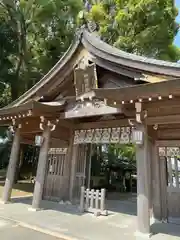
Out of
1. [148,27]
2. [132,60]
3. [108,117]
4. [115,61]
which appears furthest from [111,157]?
[132,60]

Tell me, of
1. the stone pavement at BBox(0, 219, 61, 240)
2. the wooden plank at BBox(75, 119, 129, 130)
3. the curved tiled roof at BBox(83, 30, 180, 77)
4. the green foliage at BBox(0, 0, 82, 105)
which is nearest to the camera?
the stone pavement at BBox(0, 219, 61, 240)

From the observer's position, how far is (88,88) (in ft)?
24.3

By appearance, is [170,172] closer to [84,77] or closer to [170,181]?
[170,181]

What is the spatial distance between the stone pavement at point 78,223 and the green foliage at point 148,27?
32.1ft

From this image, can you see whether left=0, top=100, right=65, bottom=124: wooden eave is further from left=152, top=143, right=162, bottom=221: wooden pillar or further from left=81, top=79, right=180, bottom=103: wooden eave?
left=152, top=143, right=162, bottom=221: wooden pillar

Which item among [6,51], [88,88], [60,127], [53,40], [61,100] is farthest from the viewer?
[53,40]

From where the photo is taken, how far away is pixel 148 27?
13.5m

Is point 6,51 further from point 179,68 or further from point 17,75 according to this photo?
point 179,68

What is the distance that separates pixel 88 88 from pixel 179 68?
289 cm


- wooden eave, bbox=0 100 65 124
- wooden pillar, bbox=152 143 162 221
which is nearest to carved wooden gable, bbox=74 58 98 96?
wooden eave, bbox=0 100 65 124

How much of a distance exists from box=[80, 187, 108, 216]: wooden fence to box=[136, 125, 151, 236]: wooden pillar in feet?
5.98

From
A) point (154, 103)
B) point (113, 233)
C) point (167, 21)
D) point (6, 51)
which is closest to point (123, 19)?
point (167, 21)

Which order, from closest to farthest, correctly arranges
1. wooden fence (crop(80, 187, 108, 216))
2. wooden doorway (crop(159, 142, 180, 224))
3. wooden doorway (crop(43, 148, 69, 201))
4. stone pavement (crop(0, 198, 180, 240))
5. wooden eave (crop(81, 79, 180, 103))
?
wooden eave (crop(81, 79, 180, 103)) < stone pavement (crop(0, 198, 180, 240)) < wooden doorway (crop(159, 142, 180, 224)) < wooden fence (crop(80, 187, 108, 216)) < wooden doorway (crop(43, 148, 69, 201))

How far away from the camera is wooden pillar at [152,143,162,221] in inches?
262
